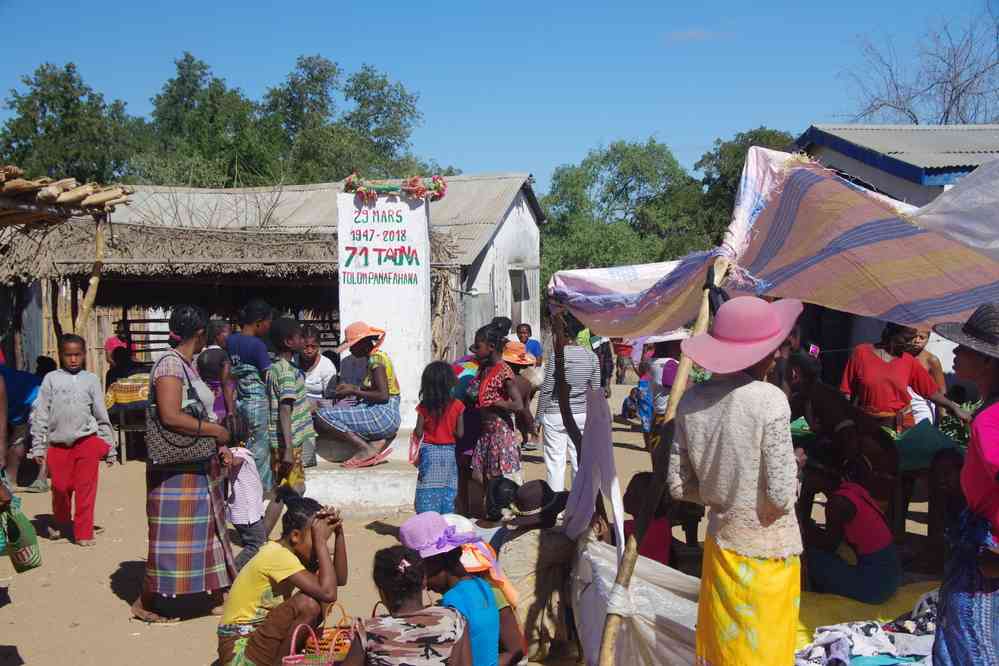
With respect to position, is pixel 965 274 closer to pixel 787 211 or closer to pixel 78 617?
pixel 787 211

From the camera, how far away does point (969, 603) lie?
2863 millimetres

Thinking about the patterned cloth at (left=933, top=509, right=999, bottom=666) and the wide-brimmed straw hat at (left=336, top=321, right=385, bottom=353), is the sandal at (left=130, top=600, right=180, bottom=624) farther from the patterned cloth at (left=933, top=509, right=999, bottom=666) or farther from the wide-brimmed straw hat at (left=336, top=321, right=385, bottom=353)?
the patterned cloth at (left=933, top=509, right=999, bottom=666)

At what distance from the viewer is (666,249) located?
29.9m

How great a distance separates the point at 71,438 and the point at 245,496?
88.8 inches

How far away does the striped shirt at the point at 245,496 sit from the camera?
5742mm

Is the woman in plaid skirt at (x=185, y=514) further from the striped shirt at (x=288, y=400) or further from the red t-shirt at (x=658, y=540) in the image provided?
the red t-shirt at (x=658, y=540)

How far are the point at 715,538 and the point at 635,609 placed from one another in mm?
765

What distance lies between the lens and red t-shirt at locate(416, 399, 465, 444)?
6332mm

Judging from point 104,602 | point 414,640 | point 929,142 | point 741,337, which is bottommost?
point 104,602

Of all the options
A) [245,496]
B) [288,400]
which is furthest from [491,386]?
[245,496]

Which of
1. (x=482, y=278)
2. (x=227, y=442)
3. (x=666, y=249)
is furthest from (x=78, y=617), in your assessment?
(x=666, y=249)

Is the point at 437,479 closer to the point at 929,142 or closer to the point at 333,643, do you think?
the point at 333,643

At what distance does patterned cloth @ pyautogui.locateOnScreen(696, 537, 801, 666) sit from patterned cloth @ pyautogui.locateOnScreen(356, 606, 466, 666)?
0.91m

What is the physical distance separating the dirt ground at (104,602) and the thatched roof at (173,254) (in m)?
4.24
